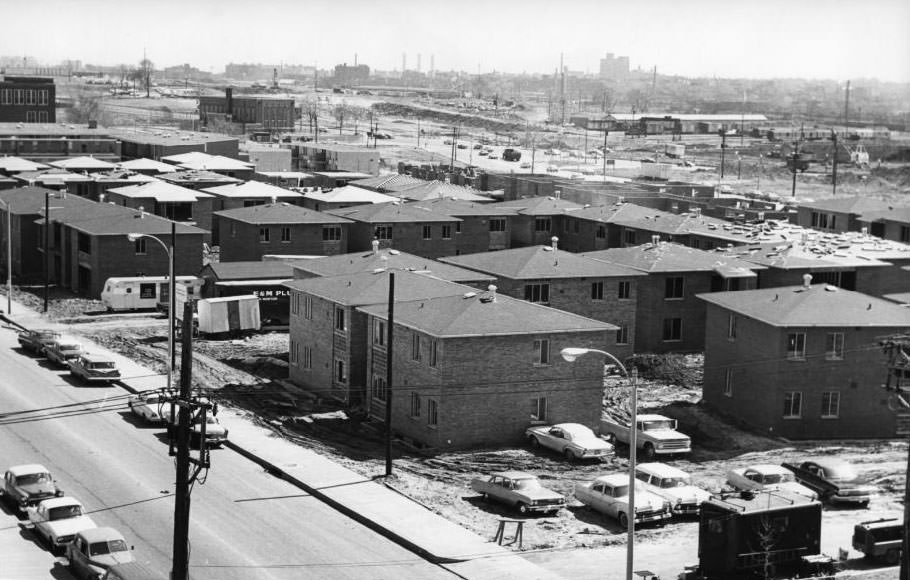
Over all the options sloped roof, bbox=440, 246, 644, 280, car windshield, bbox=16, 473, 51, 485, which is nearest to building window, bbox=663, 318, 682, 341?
sloped roof, bbox=440, 246, 644, 280

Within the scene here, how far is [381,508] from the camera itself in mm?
36750

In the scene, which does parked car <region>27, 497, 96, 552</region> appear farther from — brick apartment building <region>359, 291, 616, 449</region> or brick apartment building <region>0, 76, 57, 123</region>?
brick apartment building <region>0, 76, 57, 123</region>

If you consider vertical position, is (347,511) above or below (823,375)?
below

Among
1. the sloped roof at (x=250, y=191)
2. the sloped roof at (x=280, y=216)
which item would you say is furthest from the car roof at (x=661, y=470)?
the sloped roof at (x=250, y=191)

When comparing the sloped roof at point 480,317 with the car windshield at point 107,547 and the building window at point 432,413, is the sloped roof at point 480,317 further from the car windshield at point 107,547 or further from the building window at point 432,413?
the car windshield at point 107,547

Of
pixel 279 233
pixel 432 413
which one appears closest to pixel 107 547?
pixel 432 413

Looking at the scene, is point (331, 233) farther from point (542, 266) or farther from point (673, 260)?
point (673, 260)

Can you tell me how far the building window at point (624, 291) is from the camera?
6081cm

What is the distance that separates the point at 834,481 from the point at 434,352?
1277 cm

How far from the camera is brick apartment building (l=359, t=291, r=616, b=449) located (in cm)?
4475

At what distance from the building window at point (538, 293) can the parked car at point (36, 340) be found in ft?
62.5

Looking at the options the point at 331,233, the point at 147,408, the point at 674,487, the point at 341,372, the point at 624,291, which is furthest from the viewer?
the point at 331,233

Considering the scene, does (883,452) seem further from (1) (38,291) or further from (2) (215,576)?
(1) (38,291)

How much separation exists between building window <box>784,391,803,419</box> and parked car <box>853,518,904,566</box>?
13.5 metres
